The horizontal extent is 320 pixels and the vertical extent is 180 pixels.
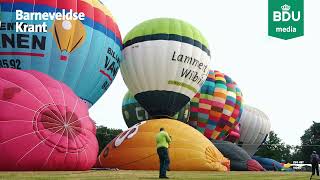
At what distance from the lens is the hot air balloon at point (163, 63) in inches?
1053

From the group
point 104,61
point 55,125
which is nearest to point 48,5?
point 104,61

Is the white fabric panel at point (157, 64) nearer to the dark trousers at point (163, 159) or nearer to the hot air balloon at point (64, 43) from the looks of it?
the hot air balloon at point (64, 43)

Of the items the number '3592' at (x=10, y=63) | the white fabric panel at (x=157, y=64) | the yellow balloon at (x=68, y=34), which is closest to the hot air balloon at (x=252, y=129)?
the white fabric panel at (x=157, y=64)

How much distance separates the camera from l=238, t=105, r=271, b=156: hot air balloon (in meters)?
48.6

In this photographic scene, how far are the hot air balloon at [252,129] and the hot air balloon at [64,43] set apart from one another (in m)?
26.3

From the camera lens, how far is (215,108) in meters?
34.2

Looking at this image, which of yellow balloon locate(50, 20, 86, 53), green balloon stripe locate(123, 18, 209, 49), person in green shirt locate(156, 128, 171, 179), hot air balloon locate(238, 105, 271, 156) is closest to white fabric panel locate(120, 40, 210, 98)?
green balloon stripe locate(123, 18, 209, 49)

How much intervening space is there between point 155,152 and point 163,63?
7.20 m

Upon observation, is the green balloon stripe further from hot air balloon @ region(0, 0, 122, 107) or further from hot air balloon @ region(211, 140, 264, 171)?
hot air balloon @ region(211, 140, 264, 171)


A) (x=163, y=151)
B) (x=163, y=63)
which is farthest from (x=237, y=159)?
(x=163, y=151)

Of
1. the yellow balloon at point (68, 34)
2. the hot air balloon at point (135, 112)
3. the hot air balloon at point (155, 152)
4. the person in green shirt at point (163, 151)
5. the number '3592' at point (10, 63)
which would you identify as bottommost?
the hot air balloon at point (155, 152)

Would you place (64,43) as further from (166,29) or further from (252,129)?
A: (252,129)

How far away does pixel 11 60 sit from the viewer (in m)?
21.9

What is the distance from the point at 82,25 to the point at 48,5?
1.78m
